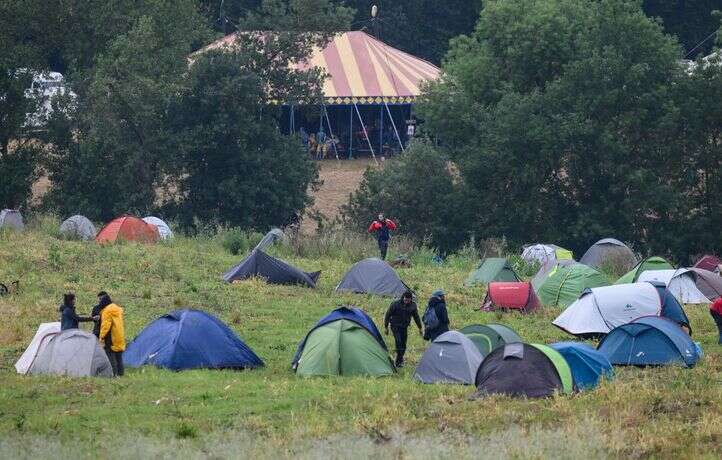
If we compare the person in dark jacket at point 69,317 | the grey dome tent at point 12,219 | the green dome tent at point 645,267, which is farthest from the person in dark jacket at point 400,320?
the grey dome tent at point 12,219

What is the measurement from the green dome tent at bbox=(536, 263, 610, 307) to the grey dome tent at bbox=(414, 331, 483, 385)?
8.52 metres

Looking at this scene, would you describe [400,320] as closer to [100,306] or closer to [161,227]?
[100,306]

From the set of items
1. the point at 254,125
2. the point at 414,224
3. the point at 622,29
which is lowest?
the point at 414,224

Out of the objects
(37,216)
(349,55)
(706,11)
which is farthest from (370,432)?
(706,11)

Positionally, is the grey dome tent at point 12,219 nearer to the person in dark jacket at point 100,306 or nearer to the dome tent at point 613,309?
the dome tent at point 613,309

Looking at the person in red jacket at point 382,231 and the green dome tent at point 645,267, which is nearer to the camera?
the green dome tent at point 645,267

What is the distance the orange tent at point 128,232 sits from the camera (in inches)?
1335

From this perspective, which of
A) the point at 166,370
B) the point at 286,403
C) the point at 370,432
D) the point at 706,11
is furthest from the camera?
the point at 706,11

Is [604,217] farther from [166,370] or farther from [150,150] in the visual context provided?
[166,370]

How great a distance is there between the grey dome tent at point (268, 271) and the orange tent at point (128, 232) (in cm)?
634

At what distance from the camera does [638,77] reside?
40000 millimetres

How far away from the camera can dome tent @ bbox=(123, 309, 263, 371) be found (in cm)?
1934

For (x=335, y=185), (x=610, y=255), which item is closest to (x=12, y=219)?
(x=610, y=255)

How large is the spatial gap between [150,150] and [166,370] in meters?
23.0
